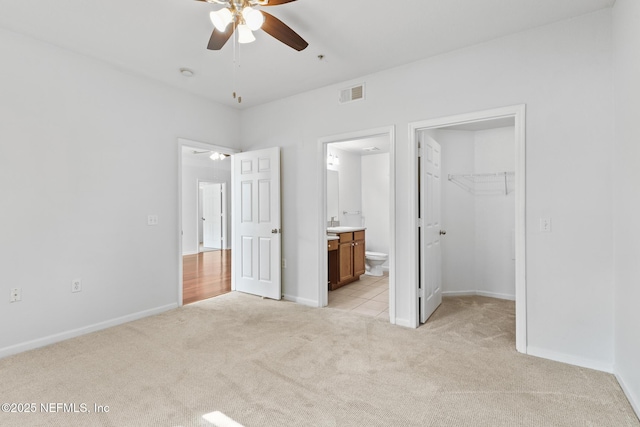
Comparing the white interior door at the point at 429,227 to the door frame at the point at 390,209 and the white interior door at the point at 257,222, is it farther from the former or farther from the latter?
the white interior door at the point at 257,222

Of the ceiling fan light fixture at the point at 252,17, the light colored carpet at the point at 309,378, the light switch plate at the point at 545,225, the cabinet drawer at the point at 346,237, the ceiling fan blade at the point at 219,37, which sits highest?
the ceiling fan blade at the point at 219,37

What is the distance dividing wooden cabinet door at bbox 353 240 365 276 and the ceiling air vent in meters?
2.40

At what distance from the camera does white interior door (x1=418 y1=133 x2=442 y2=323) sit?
3322 millimetres

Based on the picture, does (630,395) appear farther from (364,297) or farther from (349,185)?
(349,185)

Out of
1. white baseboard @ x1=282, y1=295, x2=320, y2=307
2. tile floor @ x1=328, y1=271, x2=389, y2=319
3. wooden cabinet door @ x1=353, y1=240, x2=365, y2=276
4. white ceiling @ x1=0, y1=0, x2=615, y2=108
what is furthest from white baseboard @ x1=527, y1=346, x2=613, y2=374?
wooden cabinet door @ x1=353, y1=240, x2=365, y2=276

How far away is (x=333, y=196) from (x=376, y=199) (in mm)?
987

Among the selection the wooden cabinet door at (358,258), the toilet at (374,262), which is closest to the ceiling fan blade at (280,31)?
the wooden cabinet door at (358,258)

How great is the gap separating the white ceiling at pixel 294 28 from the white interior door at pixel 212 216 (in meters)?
6.16

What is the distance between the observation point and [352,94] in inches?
144

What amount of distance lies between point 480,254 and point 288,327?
2921 mm

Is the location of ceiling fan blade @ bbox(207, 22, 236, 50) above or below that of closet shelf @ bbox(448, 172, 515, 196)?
above

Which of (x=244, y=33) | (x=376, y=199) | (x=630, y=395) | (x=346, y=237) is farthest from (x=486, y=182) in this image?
(x=244, y=33)

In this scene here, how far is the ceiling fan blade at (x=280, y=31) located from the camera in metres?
2.11

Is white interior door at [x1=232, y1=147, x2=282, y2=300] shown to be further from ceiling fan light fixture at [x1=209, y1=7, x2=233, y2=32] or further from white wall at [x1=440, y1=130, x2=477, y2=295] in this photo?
white wall at [x1=440, y1=130, x2=477, y2=295]
